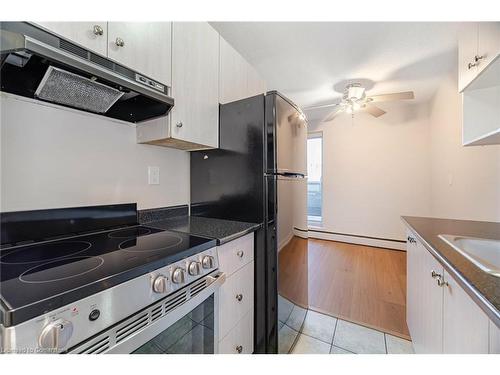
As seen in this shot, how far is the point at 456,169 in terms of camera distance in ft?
7.51

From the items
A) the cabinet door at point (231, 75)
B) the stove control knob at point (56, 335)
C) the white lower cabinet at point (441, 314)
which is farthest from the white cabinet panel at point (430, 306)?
the cabinet door at point (231, 75)

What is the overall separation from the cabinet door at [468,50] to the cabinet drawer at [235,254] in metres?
1.46

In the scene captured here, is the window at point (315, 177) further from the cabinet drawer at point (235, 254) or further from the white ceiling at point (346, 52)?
the cabinet drawer at point (235, 254)

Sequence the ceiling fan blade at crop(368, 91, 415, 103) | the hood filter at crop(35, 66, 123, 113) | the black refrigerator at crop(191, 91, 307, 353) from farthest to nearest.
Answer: the ceiling fan blade at crop(368, 91, 415, 103), the black refrigerator at crop(191, 91, 307, 353), the hood filter at crop(35, 66, 123, 113)

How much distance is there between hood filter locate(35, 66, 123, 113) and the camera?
85 cm

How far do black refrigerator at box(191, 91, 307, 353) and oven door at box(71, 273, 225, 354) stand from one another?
0.42m

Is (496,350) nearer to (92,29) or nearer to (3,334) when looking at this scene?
(3,334)

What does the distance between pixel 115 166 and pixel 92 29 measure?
26.7 inches

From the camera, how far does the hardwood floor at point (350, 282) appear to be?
1.65 meters

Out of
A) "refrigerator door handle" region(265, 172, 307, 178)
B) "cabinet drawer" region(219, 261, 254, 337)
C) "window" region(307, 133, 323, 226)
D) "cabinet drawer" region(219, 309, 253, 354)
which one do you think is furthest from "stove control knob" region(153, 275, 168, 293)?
"window" region(307, 133, 323, 226)

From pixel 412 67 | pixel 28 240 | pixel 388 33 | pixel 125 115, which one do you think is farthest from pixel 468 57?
pixel 28 240

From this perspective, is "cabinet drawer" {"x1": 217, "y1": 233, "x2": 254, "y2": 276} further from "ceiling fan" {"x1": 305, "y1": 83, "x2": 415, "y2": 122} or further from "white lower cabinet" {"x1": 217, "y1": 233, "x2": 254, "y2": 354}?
"ceiling fan" {"x1": 305, "y1": 83, "x2": 415, "y2": 122}
